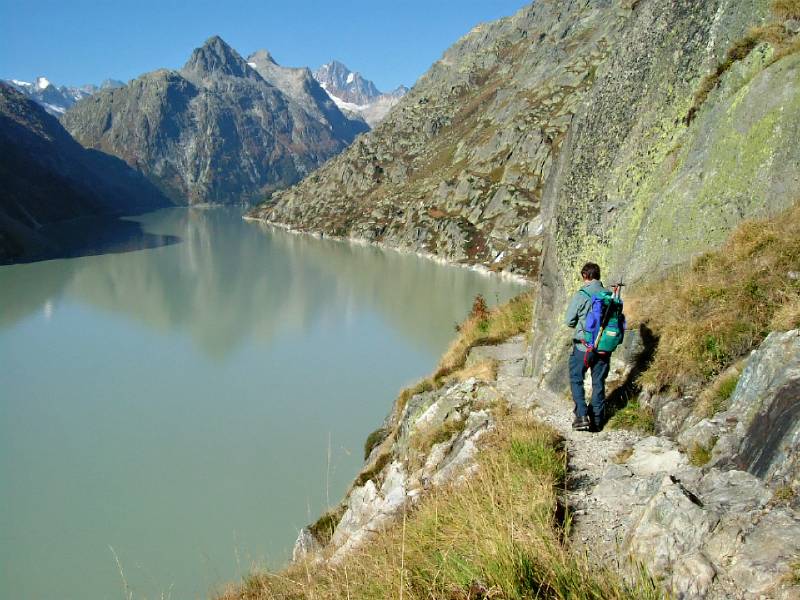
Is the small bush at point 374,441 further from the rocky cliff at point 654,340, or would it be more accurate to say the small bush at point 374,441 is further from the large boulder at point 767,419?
the large boulder at point 767,419

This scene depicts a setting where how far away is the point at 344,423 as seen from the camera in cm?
2544

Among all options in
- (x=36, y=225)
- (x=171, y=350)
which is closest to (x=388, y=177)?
(x=36, y=225)

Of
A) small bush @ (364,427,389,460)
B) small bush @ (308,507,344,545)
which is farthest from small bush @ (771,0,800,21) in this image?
small bush @ (364,427,389,460)

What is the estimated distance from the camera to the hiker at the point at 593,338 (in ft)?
24.1

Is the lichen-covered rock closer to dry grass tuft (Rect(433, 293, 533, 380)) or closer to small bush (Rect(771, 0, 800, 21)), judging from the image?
small bush (Rect(771, 0, 800, 21))

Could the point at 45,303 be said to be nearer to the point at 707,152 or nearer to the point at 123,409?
the point at 123,409

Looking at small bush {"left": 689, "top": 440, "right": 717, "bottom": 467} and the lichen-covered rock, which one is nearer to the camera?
the lichen-covered rock

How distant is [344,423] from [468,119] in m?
134

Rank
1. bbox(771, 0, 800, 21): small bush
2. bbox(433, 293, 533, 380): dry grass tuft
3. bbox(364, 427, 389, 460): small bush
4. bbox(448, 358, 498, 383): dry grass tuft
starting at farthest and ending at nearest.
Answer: bbox(364, 427, 389, 460): small bush < bbox(433, 293, 533, 380): dry grass tuft < bbox(448, 358, 498, 383): dry grass tuft < bbox(771, 0, 800, 21): small bush

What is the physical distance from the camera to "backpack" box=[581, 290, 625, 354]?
732cm

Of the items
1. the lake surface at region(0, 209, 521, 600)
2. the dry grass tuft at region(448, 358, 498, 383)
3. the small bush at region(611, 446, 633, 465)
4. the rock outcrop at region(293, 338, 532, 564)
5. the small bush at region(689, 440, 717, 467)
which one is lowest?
the lake surface at region(0, 209, 521, 600)

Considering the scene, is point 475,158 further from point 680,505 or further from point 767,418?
point 680,505

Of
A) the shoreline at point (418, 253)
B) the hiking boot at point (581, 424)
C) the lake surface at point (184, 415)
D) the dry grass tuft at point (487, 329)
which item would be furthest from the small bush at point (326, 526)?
the shoreline at point (418, 253)

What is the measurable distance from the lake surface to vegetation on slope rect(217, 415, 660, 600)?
2.99 metres
